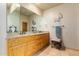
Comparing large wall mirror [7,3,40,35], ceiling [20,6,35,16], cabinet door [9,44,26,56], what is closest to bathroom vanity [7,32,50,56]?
cabinet door [9,44,26,56]

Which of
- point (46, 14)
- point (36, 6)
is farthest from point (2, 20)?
point (46, 14)

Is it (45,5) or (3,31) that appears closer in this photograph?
(3,31)

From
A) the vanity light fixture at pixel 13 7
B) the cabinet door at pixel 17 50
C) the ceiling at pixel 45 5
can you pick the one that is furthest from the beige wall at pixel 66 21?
the cabinet door at pixel 17 50

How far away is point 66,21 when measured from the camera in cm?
186

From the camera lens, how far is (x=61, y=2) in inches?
73.1

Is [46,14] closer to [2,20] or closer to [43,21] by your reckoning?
[43,21]

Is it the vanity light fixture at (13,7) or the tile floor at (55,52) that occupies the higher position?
the vanity light fixture at (13,7)

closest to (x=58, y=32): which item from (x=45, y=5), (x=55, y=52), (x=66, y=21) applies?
(x=66, y=21)

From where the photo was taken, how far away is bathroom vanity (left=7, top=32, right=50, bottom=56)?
176cm

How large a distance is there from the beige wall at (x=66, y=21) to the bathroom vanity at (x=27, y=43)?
14 centimetres

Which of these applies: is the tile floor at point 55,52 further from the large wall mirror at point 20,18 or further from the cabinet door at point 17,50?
the large wall mirror at point 20,18

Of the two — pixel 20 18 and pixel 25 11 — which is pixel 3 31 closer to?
pixel 20 18

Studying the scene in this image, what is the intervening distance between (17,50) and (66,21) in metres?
0.93

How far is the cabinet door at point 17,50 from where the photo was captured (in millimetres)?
1760
